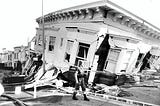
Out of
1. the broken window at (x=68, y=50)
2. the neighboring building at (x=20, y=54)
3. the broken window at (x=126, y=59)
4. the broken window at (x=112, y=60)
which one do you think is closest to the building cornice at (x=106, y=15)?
the broken window at (x=68, y=50)

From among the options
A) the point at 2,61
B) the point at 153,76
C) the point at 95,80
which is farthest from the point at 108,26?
the point at 2,61

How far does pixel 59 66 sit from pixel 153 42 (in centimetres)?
624

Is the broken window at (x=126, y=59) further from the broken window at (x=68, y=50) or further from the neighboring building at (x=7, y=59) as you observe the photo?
the neighboring building at (x=7, y=59)

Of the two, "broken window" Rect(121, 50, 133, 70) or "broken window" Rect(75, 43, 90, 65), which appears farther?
"broken window" Rect(121, 50, 133, 70)

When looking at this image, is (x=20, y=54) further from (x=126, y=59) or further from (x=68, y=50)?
(x=126, y=59)

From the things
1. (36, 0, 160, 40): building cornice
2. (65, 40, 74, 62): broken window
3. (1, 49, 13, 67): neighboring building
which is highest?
(36, 0, 160, 40): building cornice

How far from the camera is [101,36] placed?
256 inches

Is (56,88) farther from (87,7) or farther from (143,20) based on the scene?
(143,20)

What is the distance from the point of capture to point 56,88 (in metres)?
6.92

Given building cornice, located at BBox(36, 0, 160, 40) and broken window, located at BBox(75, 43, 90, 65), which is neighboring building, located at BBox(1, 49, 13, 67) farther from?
broken window, located at BBox(75, 43, 90, 65)

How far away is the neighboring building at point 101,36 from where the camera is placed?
21.4ft

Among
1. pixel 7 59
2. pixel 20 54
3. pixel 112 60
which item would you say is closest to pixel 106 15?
pixel 112 60

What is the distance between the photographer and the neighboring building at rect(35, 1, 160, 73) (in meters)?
6.51

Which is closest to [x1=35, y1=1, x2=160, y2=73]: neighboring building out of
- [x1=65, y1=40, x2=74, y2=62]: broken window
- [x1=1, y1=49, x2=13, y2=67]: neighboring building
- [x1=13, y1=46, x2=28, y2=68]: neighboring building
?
[x1=65, y1=40, x2=74, y2=62]: broken window
